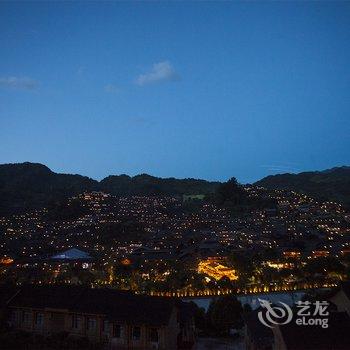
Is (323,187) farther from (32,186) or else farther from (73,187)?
(32,186)

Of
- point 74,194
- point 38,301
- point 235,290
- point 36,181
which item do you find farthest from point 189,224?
point 36,181

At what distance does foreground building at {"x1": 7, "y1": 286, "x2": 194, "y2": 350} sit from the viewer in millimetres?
16812

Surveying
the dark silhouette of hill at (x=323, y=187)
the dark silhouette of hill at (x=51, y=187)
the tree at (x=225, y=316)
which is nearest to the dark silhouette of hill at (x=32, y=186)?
the dark silhouette of hill at (x=51, y=187)

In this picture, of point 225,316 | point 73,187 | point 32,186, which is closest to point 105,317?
point 225,316

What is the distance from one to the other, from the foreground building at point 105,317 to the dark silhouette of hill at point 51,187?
93832mm

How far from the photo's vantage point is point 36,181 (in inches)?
6403

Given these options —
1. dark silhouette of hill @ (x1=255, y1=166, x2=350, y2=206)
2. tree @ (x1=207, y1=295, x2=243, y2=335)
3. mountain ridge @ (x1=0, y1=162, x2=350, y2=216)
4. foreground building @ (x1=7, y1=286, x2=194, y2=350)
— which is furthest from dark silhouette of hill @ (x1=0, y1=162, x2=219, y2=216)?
tree @ (x1=207, y1=295, x2=243, y2=335)

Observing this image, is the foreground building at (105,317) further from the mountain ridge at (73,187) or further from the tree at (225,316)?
the mountain ridge at (73,187)

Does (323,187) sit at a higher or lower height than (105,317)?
higher

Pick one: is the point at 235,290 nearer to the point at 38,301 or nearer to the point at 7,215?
the point at 38,301

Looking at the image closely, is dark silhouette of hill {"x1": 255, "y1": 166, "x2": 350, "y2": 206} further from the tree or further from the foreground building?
the foreground building

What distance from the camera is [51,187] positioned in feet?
517

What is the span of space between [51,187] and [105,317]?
5815 inches

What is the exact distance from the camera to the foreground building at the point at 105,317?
662 inches
